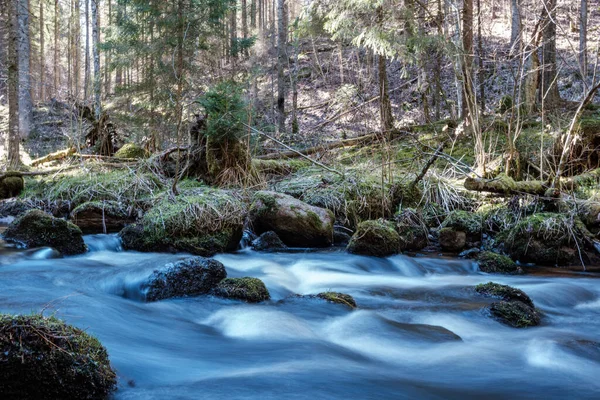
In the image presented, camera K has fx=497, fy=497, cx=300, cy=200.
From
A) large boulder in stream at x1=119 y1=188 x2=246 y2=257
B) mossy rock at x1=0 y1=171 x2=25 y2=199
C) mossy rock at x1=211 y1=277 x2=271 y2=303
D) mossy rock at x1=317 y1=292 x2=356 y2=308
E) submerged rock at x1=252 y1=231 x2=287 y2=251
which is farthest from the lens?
mossy rock at x1=0 y1=171 x2=25 y2=199

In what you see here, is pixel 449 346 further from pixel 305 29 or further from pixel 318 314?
pixel 305 29

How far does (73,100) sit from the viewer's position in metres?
8.80

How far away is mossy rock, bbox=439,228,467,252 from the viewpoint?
7473 mm

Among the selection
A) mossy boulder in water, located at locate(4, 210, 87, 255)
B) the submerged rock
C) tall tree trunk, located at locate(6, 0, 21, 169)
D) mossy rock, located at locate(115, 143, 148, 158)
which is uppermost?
tall tree trunk, located at locate(6, 0, 21, 169)

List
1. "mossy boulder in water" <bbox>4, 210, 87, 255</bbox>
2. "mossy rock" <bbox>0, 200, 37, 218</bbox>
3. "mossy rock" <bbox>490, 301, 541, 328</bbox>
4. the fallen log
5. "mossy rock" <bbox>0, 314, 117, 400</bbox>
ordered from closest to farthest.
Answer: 1. "mossy rock" <bbox>0, 314, 117, 400</bbox>
2. "mossy rock" <bbox>490, 301, 541, 328</bbox>
3. "mossy boulder in water" <bbox>4, 210, 87, 255</bbox>
4. "mossy rock" <bbox>0, 200, 37, 218</bbox>
5. the fallen log

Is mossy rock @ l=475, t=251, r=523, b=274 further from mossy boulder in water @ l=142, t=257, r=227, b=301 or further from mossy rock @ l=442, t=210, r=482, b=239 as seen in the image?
mossy boulder in water @ l=142, t=257, r=227, b=301

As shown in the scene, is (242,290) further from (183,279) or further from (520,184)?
(520,184)

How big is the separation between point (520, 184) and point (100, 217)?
6.50 m

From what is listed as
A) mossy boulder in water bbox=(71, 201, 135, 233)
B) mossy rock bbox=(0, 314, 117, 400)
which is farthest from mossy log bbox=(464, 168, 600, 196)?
mossy rock bbox=(0, 314, 117, 400)

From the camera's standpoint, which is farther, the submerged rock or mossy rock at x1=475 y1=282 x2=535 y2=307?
the submerged rock

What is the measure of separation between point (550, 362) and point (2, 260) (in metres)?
5.56

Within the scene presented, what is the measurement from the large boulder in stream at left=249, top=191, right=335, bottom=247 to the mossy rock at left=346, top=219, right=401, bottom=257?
2.01 feet

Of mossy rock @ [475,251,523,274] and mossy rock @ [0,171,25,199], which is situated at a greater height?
mossy rock @ [0,171,25,199]

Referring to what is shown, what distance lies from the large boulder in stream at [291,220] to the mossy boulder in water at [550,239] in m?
2.76
